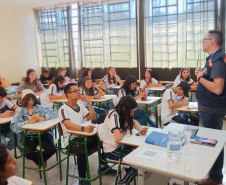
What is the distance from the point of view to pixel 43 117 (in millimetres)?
3146

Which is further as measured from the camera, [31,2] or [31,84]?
[31,2]

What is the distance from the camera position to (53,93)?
4.96 metres

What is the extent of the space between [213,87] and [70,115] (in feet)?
5.16

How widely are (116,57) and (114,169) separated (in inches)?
165

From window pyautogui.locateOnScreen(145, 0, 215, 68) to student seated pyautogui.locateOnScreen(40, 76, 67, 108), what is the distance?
8.27 feet

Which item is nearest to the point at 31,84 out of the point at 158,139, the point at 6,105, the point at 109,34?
the point at 6,105

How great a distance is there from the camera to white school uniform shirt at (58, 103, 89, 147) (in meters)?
2.81

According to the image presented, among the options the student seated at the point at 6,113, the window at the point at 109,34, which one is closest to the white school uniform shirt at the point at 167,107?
the student seated at the point at 6,113

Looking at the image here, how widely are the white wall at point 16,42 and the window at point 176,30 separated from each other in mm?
3942

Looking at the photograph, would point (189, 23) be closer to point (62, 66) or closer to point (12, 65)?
point (62, 66)

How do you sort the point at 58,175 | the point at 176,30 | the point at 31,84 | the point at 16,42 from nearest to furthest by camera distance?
the point at 58,175, the point at 31,84, the point at 176,30, the point at 16,42

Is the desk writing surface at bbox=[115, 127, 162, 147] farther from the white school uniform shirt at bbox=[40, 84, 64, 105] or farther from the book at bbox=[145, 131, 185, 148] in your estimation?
the white school uniform shirt at bbox=[40, 84, 64, 105]

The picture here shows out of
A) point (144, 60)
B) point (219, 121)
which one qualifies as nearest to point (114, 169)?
point (219, 121)

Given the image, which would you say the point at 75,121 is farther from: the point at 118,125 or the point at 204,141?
the point at 204,141
